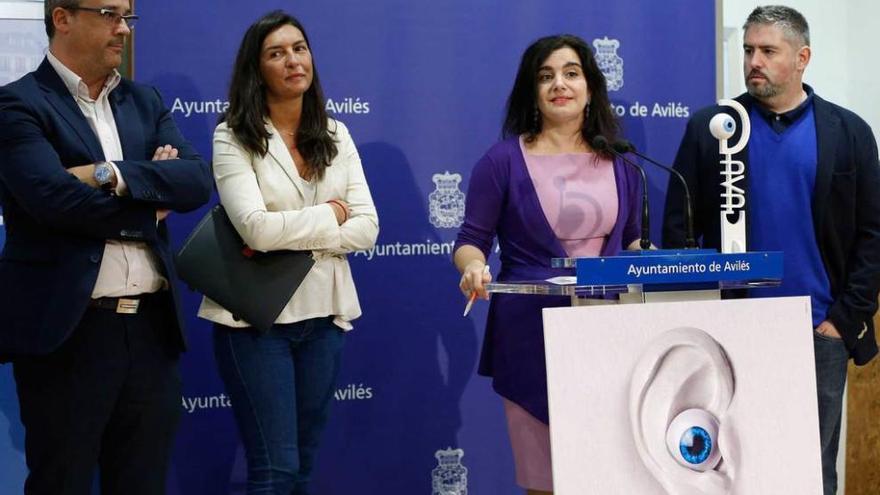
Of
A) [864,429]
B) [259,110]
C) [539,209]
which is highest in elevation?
[259,110]

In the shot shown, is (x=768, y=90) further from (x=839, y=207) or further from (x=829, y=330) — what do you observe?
(x=829, y=330)

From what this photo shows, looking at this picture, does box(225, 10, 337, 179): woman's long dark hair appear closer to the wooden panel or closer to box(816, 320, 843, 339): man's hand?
box(816, 320, 843, 339): man's hand

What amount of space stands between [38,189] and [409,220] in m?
1.58

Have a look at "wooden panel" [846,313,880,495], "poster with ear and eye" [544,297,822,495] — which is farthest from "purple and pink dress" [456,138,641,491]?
"wooden panel" [846,313,880,495]

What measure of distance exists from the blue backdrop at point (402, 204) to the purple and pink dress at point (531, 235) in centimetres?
84

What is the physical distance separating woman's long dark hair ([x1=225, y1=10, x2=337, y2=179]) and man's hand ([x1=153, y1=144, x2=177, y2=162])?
0.91ft

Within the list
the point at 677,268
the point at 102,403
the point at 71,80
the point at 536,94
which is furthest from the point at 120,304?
the point at 677,268

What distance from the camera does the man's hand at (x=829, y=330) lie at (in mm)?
3232

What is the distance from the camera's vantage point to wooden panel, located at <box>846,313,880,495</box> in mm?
4242

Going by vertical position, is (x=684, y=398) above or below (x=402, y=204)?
below

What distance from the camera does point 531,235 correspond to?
296cm

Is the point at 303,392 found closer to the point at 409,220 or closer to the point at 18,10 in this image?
the point at 409,220

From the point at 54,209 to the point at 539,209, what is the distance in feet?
4.39

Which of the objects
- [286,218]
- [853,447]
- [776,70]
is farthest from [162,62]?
[853,447]
